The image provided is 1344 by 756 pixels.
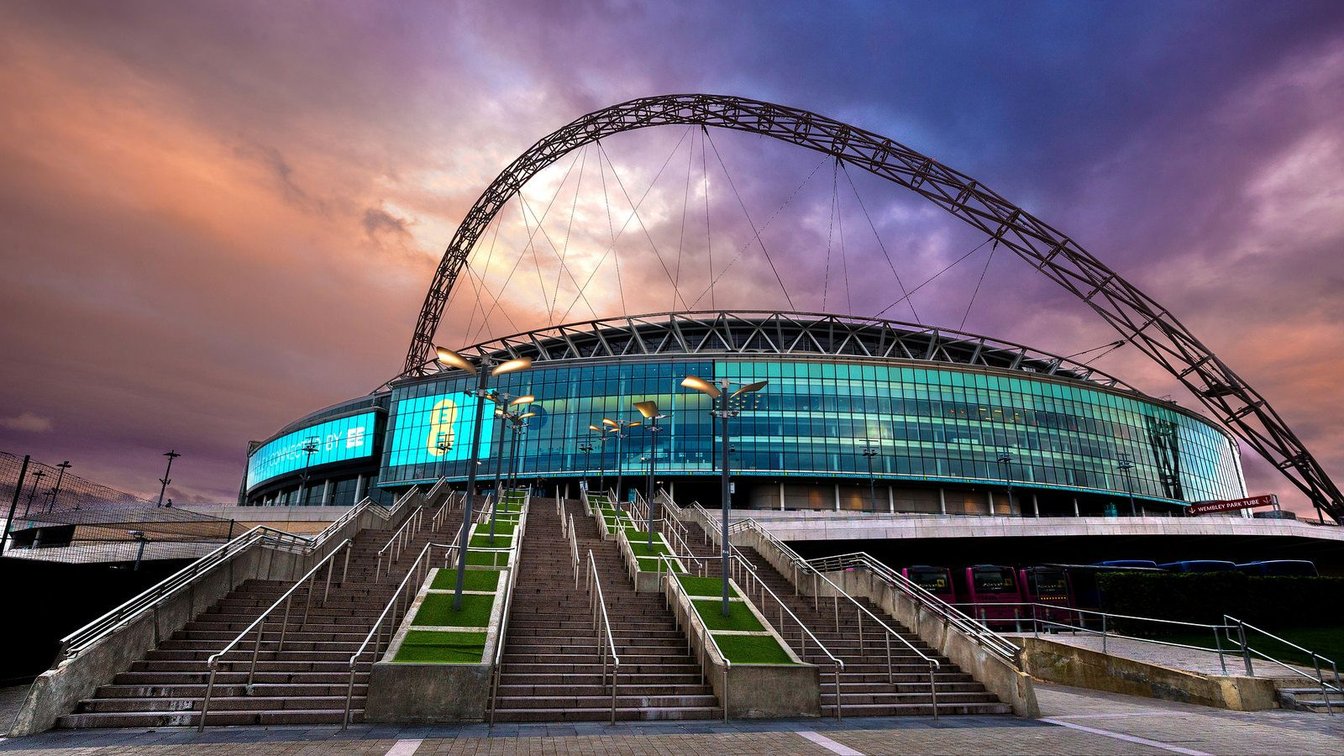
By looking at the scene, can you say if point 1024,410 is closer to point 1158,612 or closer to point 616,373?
point 616,373

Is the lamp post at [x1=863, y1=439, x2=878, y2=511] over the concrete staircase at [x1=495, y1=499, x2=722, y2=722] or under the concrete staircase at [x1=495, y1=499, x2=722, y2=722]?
over

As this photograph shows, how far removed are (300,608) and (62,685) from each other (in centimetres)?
545

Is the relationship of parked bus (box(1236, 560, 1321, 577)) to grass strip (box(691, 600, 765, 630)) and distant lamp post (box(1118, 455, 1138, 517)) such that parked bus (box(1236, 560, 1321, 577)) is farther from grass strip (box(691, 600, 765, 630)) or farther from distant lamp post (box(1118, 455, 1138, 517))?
distant lamp post (box(1118, 455, 1138, 517))

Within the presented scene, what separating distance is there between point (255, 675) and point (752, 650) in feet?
32.8

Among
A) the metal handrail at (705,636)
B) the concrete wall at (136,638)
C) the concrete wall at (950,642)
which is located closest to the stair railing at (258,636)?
the concrete wall at (136,638)

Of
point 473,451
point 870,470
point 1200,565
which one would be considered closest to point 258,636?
point 473,451

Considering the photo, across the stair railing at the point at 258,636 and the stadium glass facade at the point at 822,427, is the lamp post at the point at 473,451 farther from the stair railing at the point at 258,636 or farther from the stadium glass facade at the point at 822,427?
the stadium glass facade at the point at 822,427

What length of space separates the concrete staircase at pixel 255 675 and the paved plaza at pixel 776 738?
0.40m

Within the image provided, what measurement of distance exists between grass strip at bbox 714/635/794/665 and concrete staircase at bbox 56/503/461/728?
24.1ft

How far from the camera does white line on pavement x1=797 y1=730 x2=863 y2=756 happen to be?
10.1m

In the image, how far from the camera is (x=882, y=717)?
1349 cm

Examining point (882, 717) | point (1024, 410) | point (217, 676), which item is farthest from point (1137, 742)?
point (1024, 410)

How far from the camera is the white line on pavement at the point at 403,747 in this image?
376 inches

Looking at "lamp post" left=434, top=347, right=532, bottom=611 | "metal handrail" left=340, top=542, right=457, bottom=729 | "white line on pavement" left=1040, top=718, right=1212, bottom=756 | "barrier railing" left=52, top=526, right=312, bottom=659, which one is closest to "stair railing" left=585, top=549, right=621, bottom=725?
"lamp post" left=434, top=347, right=532, bottom=611
